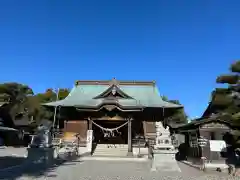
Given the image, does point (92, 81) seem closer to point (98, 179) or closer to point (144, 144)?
point (144, 144)

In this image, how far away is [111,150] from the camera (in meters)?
20.0

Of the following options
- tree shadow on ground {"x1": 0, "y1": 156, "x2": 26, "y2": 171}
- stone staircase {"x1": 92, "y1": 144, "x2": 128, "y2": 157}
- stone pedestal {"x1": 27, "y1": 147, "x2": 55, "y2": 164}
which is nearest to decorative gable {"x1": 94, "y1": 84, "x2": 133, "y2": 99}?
stone staircase {"x1": 92, "y1": 144, "x2": 128, "y2": 157}

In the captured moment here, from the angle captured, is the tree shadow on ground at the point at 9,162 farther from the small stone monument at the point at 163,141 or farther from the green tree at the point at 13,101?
the green tree at the point at 13,101

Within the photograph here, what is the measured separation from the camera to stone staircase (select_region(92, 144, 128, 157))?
1905 cm

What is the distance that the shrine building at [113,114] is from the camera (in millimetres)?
21469

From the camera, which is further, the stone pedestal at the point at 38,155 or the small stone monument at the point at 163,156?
the stone pedestal at the point at 38,155

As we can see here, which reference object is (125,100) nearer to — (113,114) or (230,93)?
(113,114)

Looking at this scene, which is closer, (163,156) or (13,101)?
(163,156)

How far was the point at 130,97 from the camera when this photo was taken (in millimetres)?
24547

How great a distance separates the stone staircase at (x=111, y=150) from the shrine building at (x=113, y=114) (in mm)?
743

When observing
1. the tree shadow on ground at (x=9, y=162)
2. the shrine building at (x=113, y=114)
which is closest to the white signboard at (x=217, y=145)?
the shrine building at (x=113, y=114)

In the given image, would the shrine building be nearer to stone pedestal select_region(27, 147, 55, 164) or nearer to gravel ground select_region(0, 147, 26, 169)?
gravel ground select_region(0, 147, 26, 169)

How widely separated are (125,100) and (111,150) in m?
6.21

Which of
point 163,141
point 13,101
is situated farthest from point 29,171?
point 13,101
